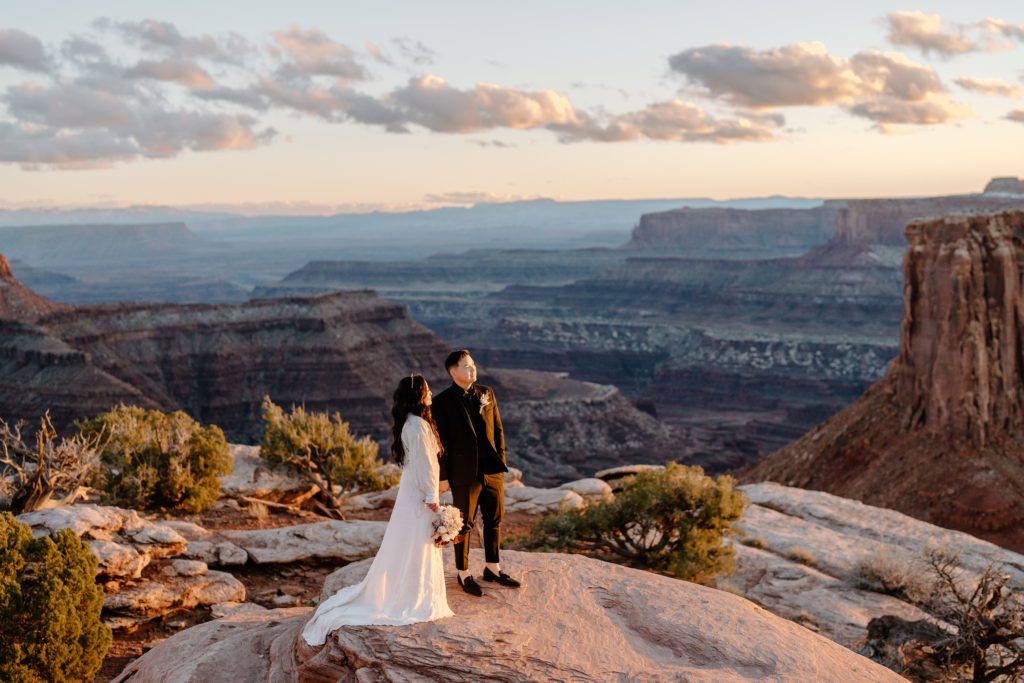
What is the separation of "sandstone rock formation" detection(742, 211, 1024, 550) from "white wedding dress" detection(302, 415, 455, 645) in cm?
2614

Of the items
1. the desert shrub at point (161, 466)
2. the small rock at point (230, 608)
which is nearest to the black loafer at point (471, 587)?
the small rock at point (230, 608)

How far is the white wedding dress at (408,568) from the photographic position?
7539 mm

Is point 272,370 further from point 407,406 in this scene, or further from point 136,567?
point 407,406

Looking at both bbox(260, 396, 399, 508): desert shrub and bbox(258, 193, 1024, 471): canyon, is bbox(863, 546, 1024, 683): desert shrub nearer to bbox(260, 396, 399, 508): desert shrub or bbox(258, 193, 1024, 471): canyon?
bbox(260, 396, 399, 508): desert shrub

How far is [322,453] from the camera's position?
64.2 ft

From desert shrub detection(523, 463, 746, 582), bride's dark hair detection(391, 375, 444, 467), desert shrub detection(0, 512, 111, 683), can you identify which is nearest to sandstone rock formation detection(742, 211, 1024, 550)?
desert shrub detection(523, 463, 746, 582)

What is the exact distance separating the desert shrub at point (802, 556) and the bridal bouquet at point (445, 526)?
12580 mm

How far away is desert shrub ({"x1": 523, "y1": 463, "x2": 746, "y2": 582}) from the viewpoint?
14.5 metres

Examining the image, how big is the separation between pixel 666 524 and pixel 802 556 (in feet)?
15.6

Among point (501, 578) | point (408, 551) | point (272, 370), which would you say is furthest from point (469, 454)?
point (272, 370)

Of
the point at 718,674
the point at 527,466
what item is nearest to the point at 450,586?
the point at 718,674

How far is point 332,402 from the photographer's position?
7975cm

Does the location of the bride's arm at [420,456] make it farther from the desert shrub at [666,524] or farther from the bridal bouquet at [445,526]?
the desert shrub at [666,524]

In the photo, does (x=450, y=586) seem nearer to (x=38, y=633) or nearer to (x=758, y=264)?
(x=38, y=633)
